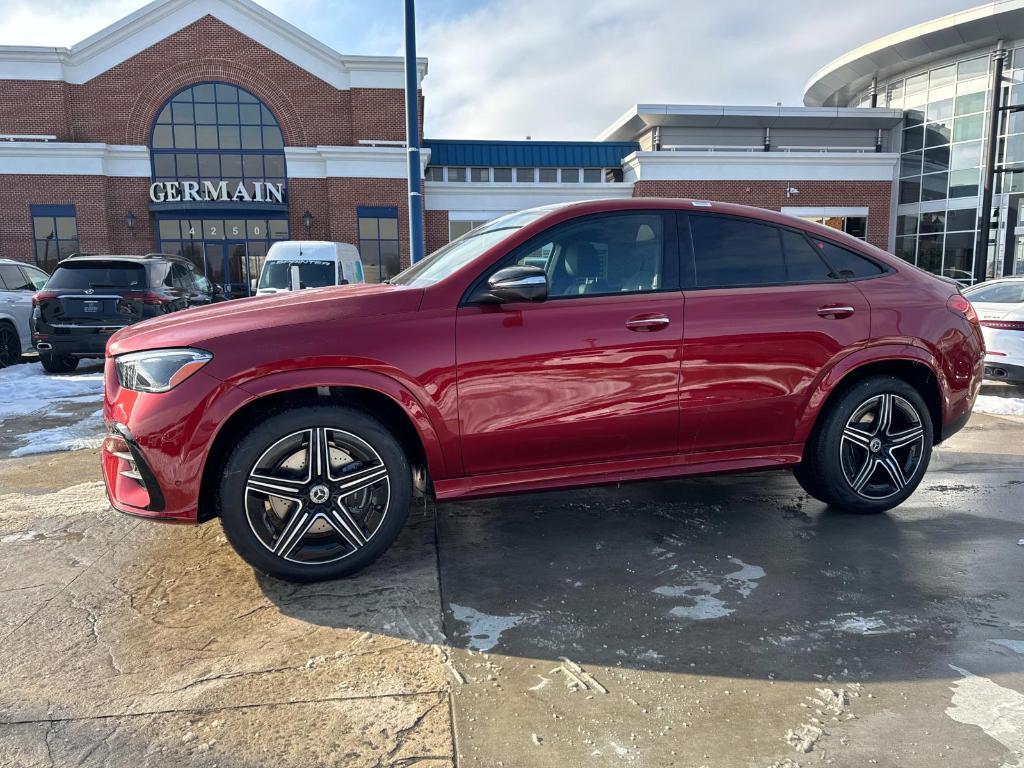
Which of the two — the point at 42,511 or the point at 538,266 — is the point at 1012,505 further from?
the point at 42,511

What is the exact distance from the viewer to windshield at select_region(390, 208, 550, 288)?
3.62 meters

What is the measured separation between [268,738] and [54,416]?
6619 millimetres

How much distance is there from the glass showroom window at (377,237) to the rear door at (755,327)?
2223 cm

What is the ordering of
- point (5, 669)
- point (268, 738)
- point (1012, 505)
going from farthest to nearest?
1. point (1012, 505)
2. point (5, 669)
3. point (268, 738)

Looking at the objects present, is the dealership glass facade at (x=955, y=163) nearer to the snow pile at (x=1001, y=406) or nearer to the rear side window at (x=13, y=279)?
the snow pile at (x=1001, y=406)

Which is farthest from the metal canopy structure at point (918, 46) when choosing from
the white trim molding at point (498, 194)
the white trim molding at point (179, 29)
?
the white trim molding at point (179, 29)

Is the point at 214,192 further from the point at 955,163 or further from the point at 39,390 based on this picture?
the point at 955,163

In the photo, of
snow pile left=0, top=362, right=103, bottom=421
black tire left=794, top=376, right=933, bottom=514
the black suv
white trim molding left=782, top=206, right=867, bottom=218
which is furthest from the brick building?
black tire left=794, top=376, right=933, bottom=514

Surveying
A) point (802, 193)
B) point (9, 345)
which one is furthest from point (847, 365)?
point (802, 193)

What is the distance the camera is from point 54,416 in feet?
24.3

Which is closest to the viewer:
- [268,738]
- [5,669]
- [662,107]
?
[268,738]

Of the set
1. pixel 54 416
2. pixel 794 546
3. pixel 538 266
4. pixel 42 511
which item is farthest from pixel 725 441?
pixel 54 416

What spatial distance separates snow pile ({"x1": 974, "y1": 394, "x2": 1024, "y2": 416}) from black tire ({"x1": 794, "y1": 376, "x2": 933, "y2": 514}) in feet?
13.5

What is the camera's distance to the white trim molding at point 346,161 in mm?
24703
